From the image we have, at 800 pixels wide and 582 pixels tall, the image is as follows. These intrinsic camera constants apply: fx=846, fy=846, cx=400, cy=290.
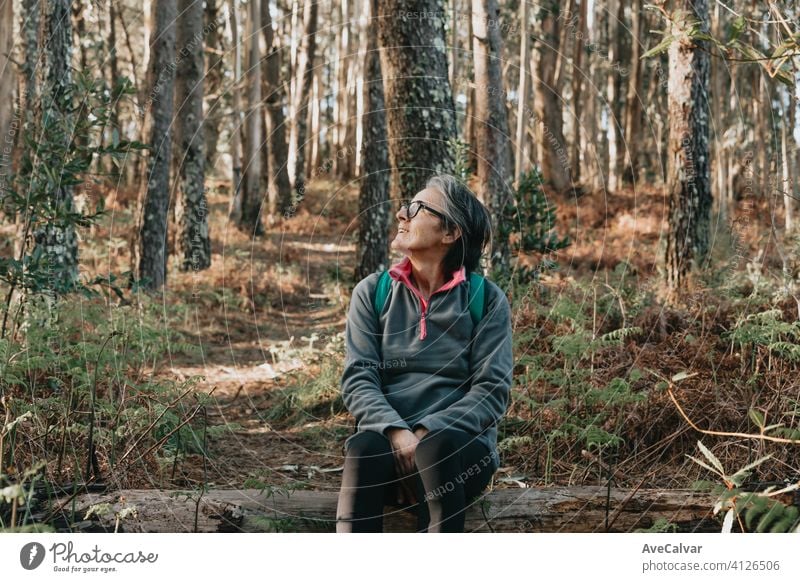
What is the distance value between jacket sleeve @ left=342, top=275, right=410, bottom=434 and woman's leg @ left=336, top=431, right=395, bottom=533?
0.11 metres

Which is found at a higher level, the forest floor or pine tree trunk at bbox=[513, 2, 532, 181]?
pine tree trunk at bbox=[513, 2, 532, 181]

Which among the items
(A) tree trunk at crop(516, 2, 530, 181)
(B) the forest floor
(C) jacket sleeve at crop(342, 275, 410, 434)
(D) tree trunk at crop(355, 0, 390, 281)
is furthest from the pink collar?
(D) tree trunk at crop(355, 0, 390, 281)

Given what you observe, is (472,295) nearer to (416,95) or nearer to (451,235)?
(451,235)

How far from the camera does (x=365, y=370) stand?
11.0ft

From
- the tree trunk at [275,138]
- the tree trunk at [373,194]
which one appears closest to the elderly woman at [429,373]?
the tree trunk at [373,194]

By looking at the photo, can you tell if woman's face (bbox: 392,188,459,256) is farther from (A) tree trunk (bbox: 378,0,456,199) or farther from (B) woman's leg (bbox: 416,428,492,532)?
(A) tree trunk (bbox: 378,0,456,199)

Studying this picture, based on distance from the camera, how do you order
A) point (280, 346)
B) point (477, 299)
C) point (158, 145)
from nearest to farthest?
point (477, 299) → point (280, 346) → point (158, 145)

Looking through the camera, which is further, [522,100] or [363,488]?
[522,100]

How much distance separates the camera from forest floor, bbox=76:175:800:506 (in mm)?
4395

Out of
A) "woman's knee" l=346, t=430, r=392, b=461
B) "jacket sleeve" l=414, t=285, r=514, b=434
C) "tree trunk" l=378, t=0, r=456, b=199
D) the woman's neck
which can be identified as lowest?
"woman's knee" l=346, t=430, r=392, b=461

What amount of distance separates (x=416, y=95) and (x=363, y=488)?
376 cm

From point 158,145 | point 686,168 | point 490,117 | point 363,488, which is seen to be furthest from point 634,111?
point 363,488

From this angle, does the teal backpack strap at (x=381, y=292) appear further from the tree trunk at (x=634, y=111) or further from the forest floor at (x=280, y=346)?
the tree trunk at (x=634, y=111)
